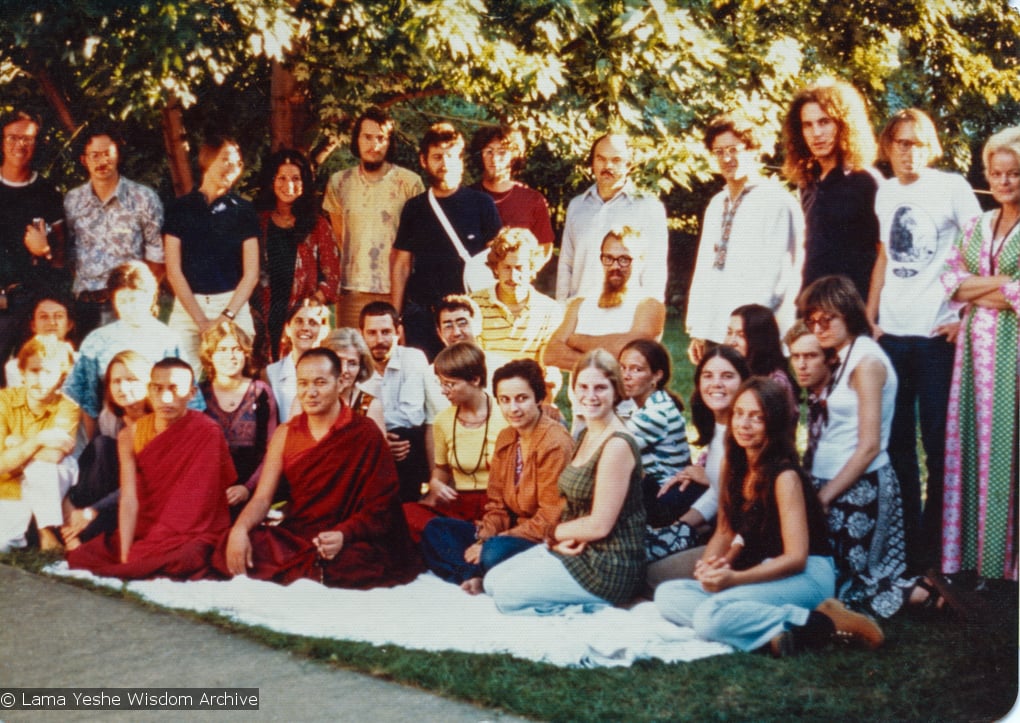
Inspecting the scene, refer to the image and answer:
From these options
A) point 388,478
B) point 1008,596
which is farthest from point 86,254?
point 1008,596

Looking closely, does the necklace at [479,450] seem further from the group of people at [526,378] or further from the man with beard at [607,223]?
the man with beard at [607,223]

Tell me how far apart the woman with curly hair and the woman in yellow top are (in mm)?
1204

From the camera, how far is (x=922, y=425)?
435 cm

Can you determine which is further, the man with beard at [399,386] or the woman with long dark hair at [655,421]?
the man with beard at [399,386]

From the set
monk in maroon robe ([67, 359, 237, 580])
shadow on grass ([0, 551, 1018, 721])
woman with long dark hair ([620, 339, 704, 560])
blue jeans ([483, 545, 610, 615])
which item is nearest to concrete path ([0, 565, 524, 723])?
shadow on grass ([0, 551, 1018, 721])

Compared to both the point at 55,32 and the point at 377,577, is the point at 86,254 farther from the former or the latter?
the point at 377,577

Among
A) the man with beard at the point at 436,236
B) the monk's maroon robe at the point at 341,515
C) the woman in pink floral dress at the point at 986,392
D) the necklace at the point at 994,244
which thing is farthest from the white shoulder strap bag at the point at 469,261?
the necklace at the point at 994,244

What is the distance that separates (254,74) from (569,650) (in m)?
2.18

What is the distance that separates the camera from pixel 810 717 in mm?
3826

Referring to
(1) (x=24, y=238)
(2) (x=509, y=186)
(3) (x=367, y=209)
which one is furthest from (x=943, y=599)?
(1) (x=24, y=238)

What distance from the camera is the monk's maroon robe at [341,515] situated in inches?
178

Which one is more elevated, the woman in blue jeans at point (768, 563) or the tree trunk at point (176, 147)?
the tree trunk at point (176, 147)

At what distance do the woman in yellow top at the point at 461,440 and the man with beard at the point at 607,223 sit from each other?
1.51 ft

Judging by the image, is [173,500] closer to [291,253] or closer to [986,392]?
[291,253]
